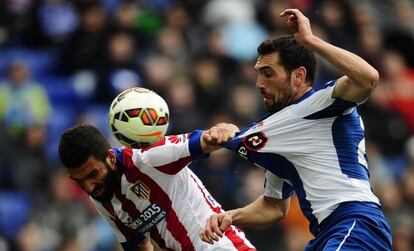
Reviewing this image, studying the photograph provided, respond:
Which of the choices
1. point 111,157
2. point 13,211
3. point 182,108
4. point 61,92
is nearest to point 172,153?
point 111,157

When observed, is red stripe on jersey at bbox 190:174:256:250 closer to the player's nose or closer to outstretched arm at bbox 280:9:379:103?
the player's nose

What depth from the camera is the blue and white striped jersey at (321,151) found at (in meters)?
7.80

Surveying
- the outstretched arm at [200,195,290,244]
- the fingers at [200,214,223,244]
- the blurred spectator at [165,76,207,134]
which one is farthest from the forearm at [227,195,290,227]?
the blurred spectator at [165,76,207,134]

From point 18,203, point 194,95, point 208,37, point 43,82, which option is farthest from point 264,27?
point 18,203

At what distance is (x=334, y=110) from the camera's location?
25.5 ft

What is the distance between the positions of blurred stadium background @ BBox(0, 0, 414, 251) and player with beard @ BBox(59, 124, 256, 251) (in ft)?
15.2

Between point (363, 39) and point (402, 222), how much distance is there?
12.5 feet

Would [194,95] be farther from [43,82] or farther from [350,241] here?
[350,241]

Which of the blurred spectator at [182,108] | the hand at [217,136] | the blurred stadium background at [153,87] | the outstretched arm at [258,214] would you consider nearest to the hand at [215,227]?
the outstretched arm at [258,214]

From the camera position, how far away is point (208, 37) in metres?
16.8

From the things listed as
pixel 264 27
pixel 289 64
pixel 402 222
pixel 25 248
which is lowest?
pixel 402 222

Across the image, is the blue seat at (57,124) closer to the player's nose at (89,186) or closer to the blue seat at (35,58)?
the blue seat at (35,58)

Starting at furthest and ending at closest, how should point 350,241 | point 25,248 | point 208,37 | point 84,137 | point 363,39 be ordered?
point 363,39 → point 208,37 → point 25,248 → point 84,137 → point 350,241

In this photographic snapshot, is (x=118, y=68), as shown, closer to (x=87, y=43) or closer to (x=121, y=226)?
(x=87, y=43)
